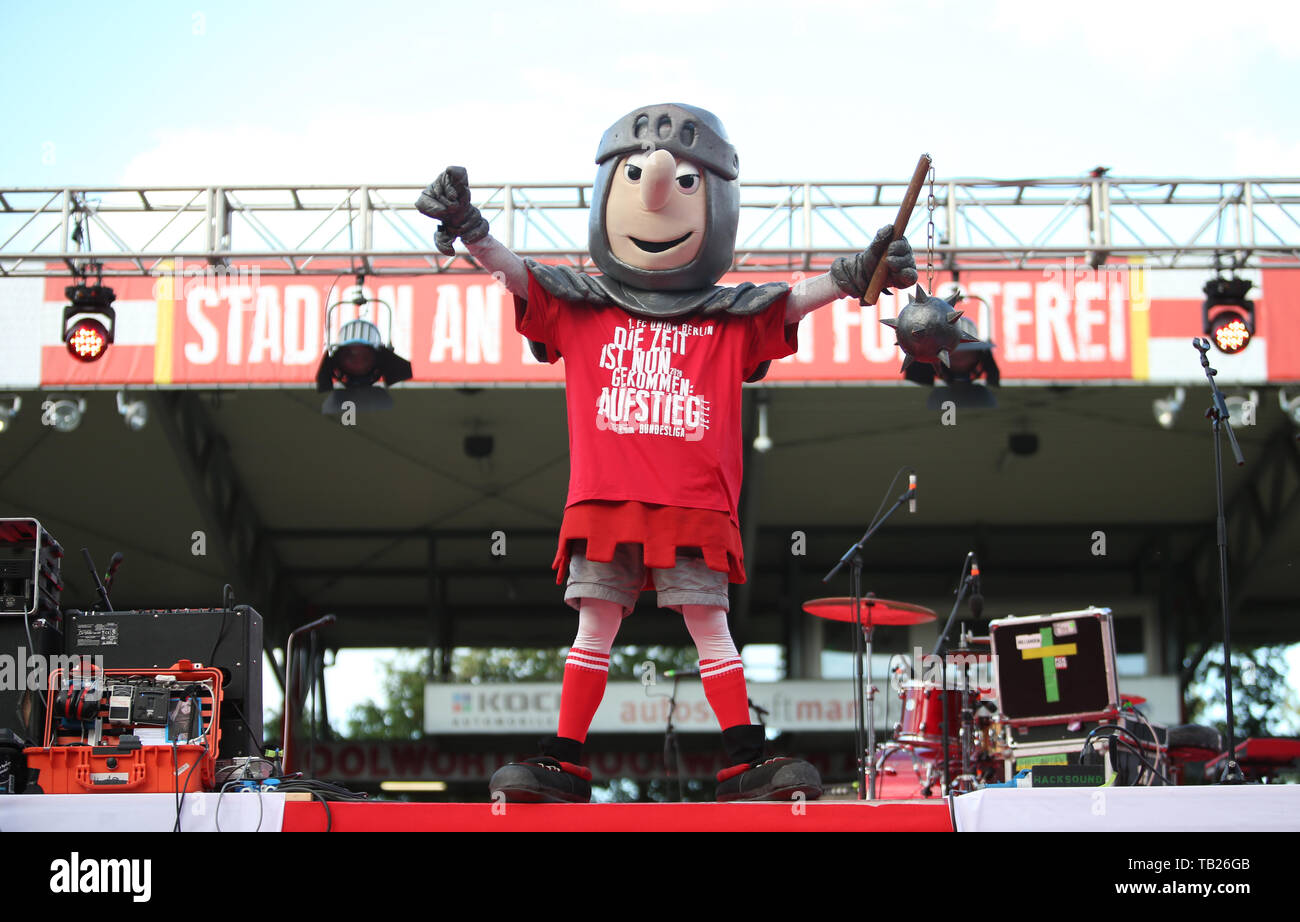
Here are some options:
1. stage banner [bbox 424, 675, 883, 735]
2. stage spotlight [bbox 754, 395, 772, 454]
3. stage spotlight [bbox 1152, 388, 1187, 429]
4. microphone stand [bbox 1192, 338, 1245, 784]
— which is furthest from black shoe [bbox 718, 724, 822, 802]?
stage banner [bbox 424, 675, 883, 735]

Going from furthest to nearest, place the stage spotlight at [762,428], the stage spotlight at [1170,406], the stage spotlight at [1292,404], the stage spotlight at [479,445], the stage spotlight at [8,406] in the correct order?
1. the stage spotlight at [479,445]
2. the stage spotlight at [762,428]
3. the stage spotlight at [1170,406]
4. the stage spotlight at [8,406]
5. the stage spotlight at [1292,404]

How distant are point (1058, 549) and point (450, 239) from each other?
12.2 m

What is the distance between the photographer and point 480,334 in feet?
34.1

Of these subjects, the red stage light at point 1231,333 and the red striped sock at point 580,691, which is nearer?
the red striped sock at point 580,691

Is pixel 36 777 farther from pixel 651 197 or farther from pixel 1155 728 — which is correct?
pixel 1155 728

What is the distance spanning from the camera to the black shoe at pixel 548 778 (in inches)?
139

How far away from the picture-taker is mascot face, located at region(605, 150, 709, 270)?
426 cm

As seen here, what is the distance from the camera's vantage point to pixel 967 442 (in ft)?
42.9

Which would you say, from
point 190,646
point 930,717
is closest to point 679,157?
point 190,646

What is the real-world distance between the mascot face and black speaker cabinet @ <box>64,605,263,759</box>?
1731 mm

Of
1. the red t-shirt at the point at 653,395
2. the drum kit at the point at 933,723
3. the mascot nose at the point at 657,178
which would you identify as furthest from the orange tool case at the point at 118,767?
the drum kit at the point at 933,723

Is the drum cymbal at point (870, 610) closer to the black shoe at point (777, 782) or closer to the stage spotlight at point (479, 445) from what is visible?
the black shoe at point (777, 782)

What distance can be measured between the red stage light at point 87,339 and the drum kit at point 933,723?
4.97 metres
